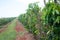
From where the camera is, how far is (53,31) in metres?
11.3

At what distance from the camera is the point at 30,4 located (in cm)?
2347

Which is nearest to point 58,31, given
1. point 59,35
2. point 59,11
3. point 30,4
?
point 59,35

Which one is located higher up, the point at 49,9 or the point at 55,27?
the point at 49,9

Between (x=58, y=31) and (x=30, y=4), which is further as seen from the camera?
(x=30, y=4)

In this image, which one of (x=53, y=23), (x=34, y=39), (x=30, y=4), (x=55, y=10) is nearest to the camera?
(x=55, y=10)

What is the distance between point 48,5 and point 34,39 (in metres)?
10.4

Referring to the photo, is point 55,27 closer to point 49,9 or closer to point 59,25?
point 59,25

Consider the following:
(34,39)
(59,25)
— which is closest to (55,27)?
(59,25)

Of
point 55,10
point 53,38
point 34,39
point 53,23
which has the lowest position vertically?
point 34,39

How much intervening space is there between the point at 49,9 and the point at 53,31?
54.4 inches

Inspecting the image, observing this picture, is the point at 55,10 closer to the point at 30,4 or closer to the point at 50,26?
the point at 50,26

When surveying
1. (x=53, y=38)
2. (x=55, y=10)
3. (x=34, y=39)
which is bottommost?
(x=34, y=39)

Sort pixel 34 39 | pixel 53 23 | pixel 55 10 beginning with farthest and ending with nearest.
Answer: pixel 34 39 < pixel 53 23 < pixel 55 10

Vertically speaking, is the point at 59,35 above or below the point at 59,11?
below
